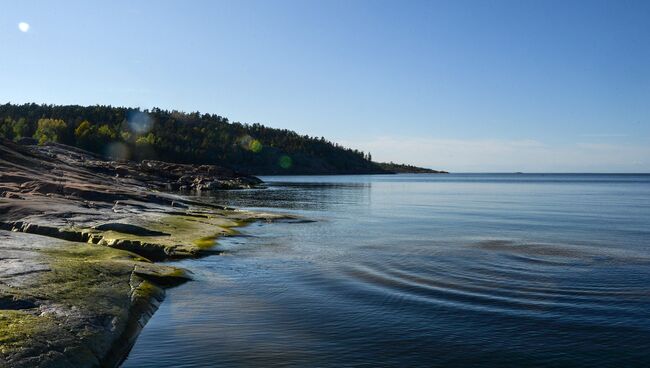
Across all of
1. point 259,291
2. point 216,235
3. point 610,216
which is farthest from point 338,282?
point 610,216

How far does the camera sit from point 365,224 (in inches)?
1882

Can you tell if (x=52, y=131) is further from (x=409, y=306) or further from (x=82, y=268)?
(x=409, y=306)

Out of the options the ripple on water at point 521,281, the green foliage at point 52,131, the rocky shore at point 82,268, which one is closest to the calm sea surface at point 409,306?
the ripple on water at point 521,281

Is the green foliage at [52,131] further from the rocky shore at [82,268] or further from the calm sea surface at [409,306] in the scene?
the calm sea surface at [409,306]

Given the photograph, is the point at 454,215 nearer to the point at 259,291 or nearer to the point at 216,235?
the point at 216,235

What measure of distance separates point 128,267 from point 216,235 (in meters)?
14.7

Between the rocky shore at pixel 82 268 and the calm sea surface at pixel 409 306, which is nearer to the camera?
the rocky shore at pixel 82 268

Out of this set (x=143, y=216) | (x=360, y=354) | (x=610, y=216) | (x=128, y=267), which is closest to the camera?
(x=360, y=354)

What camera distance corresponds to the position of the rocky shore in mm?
12031

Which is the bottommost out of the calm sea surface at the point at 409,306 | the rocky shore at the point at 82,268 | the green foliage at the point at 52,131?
the calm sea surface at the point at 409,306

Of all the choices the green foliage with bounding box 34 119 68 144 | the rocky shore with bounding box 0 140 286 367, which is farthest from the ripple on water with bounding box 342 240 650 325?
the green foliage with bounding box 34 119 68 144

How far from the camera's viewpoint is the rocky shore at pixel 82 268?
39.5ft

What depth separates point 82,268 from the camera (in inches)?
720

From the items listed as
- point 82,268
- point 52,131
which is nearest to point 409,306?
point 82,268
